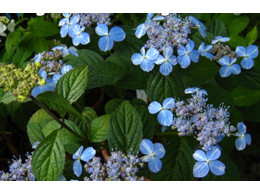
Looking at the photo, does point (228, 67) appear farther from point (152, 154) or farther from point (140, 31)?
point (152, 154)

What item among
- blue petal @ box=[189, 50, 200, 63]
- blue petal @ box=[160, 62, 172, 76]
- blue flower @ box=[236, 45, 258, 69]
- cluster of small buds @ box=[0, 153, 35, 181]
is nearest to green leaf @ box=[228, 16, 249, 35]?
blue flower @ box=[236, 45, 258, 69]

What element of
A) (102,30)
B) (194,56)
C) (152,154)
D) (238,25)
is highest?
(102,30)

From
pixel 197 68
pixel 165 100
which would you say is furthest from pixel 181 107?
pixel 197 68

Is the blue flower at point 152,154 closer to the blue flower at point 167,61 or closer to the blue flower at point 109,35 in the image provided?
the blue flower at point 167,61

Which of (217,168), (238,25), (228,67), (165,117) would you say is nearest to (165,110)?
(165,117)

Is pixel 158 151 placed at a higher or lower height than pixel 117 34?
lower

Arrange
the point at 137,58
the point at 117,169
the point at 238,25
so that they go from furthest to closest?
the point at 238,25
the point at 137,58
the point at 117,169

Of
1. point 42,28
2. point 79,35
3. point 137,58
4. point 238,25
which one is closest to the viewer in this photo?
point 137,58

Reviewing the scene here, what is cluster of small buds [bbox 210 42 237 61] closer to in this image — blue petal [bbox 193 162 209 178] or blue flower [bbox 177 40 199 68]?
blue flower [bbox 177 40 199 68]

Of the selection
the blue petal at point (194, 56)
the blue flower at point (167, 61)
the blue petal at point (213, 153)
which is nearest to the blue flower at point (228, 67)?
the blue petal at point (194, 56)
